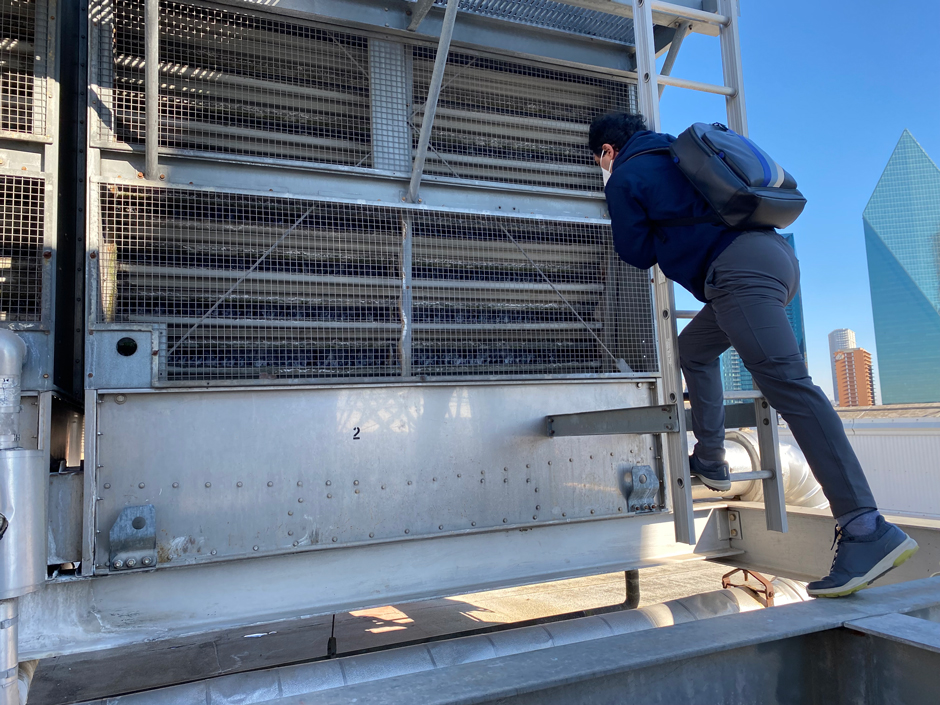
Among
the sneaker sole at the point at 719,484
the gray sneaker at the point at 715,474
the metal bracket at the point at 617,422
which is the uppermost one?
the metal bracket at the point at 617,422

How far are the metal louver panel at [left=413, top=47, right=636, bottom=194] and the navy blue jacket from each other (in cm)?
150

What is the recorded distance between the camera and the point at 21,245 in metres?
2.91

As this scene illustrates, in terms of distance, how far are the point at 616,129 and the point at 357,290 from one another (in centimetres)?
166

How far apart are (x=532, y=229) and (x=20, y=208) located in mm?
2719

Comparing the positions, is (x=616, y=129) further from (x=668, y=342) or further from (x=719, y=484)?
(x=719, y=484)

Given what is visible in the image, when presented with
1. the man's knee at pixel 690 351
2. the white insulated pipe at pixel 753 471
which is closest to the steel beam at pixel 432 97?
A: the man's knee at pixel 690 351

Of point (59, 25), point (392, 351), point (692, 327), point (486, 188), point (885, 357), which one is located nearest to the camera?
point (692, 327)

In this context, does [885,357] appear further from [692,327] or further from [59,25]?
[59,25]

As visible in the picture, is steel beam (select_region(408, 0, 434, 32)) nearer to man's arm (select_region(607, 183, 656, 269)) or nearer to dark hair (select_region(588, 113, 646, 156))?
dark hair (select_region(588, 113, 646, 156))

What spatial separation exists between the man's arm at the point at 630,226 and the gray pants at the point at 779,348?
302 millimetres

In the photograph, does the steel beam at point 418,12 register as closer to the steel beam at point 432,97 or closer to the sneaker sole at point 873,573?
the steel beam at point 432,97

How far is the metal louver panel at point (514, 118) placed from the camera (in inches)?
154

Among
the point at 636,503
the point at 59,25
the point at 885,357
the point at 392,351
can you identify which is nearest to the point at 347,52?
the point at 59,25

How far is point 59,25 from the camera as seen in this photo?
3.08 m
